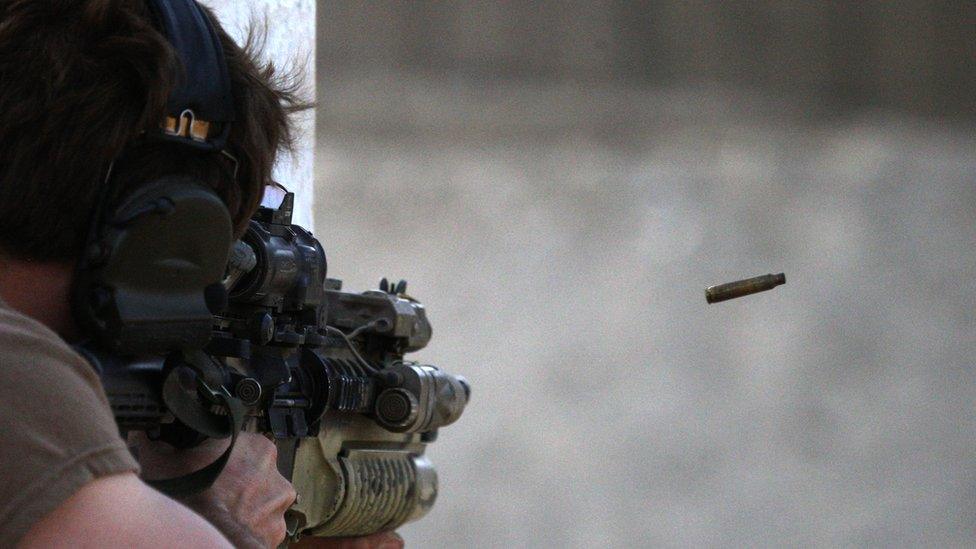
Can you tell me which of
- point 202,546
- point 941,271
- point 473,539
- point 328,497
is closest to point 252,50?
point 202,546

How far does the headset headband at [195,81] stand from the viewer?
0.72 meters

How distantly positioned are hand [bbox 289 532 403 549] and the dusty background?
65.3 inches

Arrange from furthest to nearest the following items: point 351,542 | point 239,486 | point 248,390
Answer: point 351,542, point 248,390, point 239,486

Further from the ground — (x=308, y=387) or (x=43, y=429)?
(x=43, y=429)

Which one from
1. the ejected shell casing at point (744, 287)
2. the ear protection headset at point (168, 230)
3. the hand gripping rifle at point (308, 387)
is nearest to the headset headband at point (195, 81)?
the ear protection headset at point (168, 230)

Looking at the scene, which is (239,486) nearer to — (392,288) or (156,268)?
(156,268)

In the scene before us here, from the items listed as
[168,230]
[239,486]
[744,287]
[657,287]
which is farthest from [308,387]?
[657,287]

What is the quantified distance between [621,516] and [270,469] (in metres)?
2.41

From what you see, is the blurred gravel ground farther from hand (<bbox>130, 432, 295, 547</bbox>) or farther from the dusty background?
hand (<bbox>130, 432, 295, 547</bbox>)

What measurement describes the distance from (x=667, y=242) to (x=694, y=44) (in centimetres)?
55

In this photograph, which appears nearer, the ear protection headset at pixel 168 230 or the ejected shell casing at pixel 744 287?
the ear protection headset at pixel 168 230

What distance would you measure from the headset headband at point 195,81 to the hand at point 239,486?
1.19 ft

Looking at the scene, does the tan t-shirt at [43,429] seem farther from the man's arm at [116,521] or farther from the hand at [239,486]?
the hand at [239,486]

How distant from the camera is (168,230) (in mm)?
740
